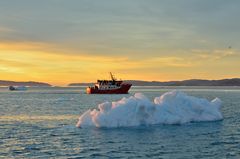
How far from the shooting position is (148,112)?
124ft

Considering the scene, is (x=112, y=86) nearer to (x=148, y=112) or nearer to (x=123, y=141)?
(x=148, y=112)

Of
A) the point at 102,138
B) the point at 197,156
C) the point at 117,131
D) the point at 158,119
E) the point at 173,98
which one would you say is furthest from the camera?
the point at 173,98

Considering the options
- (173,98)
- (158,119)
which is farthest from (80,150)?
(173,98)

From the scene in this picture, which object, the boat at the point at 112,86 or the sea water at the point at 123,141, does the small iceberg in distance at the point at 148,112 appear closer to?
the sea water at the point at 123,141

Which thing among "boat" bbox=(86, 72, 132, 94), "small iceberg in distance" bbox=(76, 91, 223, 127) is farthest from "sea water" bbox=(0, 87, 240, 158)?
"boat" bbox=(86, 72, 132, 94)

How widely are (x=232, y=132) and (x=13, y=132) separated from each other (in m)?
18.3

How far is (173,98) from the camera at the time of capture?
41281 millimetres

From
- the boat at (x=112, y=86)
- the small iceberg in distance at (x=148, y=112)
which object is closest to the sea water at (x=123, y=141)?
the small iceberg in distance at (x=148, y=112)

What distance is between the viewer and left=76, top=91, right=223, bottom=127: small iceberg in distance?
36438 millimetres

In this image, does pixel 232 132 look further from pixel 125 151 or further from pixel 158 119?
pixel 125 151

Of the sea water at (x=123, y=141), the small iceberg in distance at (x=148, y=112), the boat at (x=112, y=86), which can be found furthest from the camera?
the boat at (x=112, y=86)

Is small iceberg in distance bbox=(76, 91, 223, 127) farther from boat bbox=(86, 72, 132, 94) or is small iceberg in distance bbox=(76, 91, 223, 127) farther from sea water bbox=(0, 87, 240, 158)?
boat bbox=(86, 72, 132, 94)

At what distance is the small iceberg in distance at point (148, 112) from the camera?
36.4 metres

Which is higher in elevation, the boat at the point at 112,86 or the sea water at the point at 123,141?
the boat at the point at 112,86
